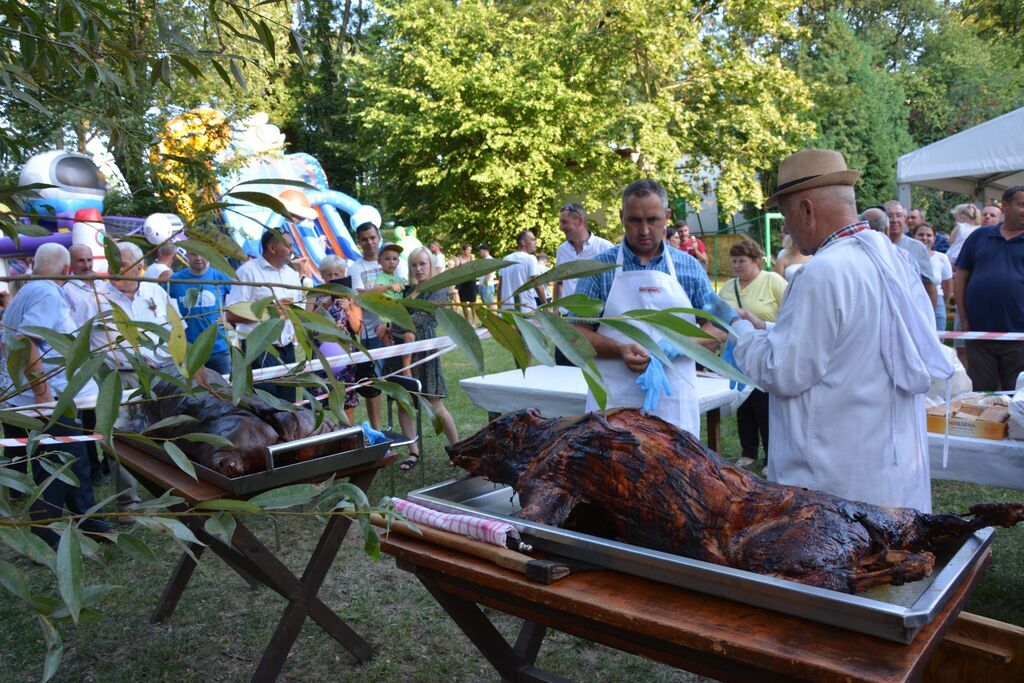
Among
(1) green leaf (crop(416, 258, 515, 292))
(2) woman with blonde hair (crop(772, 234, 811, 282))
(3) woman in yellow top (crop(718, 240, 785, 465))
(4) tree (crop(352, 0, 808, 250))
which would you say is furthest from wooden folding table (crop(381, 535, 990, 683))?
(4) tree (crop(352, 0, 808, 250))

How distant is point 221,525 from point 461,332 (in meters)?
0.46

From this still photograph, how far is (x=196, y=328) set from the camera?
630cm

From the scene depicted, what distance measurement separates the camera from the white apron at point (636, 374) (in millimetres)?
3172

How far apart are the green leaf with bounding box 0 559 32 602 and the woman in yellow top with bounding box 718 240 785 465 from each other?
540 cm

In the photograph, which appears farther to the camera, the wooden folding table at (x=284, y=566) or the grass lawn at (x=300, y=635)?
the grass lawn at (x=300, y=635)

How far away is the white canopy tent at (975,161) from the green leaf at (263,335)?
10.6 m

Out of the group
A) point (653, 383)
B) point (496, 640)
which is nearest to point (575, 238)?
point (653, 383)

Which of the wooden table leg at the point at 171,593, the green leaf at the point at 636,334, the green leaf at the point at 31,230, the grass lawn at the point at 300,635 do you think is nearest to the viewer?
the green leaf at the point at 636,334

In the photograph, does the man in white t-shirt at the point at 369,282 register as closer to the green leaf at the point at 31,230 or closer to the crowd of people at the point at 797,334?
the crowd of people at the point at 797,334

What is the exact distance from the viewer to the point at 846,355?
2.60 metres

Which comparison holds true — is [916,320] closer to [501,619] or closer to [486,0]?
[501,619]

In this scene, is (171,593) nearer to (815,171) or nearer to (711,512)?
(711,512)

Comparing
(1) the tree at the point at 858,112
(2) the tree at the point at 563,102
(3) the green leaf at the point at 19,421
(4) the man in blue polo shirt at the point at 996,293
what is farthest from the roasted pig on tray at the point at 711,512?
(1) the tree at the point at 858,112

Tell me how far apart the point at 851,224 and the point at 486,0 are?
24.2 m
